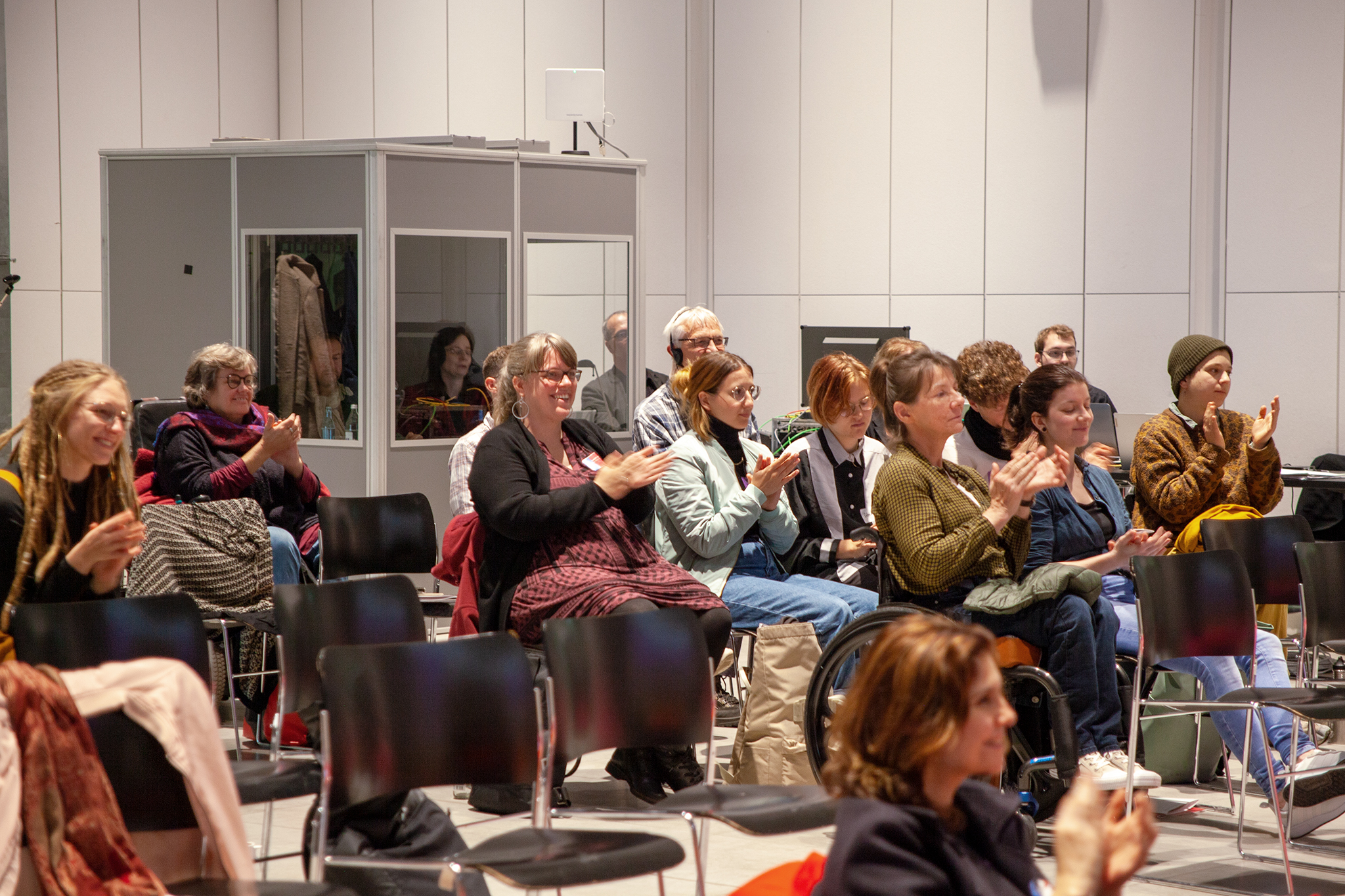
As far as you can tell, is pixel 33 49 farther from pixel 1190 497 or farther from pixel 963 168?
pixel 1190 497

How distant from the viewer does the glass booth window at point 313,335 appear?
7027mm

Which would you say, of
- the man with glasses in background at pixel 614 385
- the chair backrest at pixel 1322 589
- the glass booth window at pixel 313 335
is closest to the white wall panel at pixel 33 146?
the glass booth window at pixel 313 335

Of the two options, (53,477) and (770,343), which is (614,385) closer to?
(770,343)

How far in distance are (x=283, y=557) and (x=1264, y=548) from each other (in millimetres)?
3385

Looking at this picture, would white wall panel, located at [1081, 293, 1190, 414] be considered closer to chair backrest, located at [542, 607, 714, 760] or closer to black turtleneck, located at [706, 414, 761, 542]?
black turtleneck, located at [706, 414, 761, 542]

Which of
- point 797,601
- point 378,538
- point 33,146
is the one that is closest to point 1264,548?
point 797,601

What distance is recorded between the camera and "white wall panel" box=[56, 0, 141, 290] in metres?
9.29

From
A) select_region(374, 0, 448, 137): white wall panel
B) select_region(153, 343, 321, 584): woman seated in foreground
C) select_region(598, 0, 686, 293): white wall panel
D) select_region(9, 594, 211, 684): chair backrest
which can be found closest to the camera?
select_region(9, 594, 211, 684): chair backrest

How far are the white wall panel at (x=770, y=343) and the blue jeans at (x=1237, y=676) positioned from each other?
469cm

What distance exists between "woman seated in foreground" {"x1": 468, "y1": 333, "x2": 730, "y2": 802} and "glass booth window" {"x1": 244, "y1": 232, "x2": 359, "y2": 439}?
8.38 feet

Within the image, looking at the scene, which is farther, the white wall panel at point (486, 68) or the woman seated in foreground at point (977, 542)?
the white wall panel at point (486, 68)

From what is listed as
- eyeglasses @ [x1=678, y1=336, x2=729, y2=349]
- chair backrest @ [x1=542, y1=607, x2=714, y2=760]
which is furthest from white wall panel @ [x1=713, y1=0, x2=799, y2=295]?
chair backrest @ [x1=542, y1=607, x2=714, y2=760]

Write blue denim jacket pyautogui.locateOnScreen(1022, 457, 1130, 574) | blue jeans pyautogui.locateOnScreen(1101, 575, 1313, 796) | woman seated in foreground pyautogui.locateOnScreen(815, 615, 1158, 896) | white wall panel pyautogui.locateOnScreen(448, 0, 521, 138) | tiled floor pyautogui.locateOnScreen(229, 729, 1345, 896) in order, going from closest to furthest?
woman seated in foreground pyautogui.locateOnScreen(815, 615, 1158, 896), tiled floor pyautogui.locateOnScreen(229, 729, 1345, 896), blue jeans pyautogui.locateOnScreen(1101, 575, 1313, 796), blue denim jacket pyautogui.locateOnScreen(1022, 457, 1130, 574), white wall panel pyautogui.locateOnScreen(448, 0, 521, 138)

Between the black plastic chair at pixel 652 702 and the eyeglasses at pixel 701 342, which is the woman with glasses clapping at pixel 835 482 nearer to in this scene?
the eyeglasses at pixel 701 342
